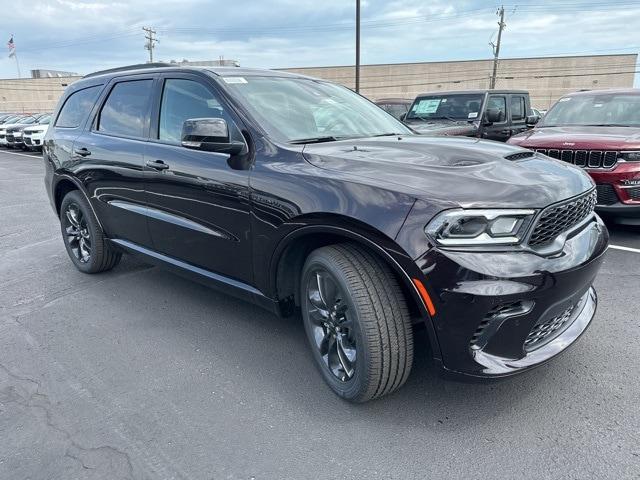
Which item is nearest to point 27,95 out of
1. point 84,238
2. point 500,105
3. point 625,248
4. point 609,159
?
point 500,105

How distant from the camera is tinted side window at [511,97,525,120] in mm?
10242

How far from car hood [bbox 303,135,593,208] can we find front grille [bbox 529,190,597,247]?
0.05 metres

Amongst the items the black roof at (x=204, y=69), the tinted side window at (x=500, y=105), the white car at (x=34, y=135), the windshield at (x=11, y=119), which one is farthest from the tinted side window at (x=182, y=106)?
the windshield at (x=11, y=119)

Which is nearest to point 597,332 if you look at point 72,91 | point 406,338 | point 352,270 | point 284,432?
point 406,338

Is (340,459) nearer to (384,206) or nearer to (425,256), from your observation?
(425,256)

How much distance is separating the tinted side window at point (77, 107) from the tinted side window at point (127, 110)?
333 millimetres

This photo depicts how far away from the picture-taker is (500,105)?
31.9 ft

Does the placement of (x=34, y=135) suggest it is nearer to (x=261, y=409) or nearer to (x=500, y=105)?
(x=500, y=105)

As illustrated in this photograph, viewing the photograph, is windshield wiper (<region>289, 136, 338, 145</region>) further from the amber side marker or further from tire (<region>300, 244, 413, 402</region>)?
the amber side marker

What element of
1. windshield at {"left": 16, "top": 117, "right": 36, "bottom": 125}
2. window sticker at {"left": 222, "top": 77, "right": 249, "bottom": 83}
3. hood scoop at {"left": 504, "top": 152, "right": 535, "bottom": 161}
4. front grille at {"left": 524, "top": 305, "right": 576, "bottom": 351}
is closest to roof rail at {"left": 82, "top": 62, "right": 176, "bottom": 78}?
window sticker at {"left": 222, "top": 77, "right": 249, "bottom": 83}

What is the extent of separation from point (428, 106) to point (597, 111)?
3.52 m

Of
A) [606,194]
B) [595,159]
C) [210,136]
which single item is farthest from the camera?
[595,159]

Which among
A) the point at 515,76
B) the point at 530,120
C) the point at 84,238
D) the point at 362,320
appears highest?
the point at 515,76

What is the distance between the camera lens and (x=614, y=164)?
5492mm
